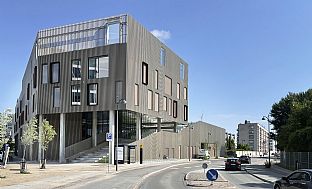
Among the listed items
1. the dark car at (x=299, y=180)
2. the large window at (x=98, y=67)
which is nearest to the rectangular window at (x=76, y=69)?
the large window at (x=98, y=67)

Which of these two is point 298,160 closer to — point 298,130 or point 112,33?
point 298,130

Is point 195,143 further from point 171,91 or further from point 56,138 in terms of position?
point 56,138

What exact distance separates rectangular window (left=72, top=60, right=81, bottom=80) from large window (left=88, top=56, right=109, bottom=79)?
6.51ft

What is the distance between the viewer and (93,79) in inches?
2453

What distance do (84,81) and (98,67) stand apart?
3021 millimetres

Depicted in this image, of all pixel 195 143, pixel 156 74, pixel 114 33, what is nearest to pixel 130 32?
pixel 114 33

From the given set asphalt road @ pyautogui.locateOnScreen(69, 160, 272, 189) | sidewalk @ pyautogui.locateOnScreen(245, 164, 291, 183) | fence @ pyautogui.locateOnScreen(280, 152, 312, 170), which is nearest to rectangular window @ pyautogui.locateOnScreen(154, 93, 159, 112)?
fence @ pyautogui.locateOnScreen(280, 152, 312, 170)

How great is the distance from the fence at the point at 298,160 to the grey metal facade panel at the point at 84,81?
23661mm

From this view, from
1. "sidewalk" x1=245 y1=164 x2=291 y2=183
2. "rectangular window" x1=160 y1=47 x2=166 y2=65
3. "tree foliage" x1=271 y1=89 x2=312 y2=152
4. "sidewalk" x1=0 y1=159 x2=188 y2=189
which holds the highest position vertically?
"rectangular window" x1=160 y1=47 x2=166 y2=65

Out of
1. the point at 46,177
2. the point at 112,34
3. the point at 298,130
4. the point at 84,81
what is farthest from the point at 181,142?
the point at 46,177

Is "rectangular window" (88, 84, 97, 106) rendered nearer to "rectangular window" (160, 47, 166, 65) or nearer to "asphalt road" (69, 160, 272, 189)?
"rectangular window" (160, 47, 166, 65)

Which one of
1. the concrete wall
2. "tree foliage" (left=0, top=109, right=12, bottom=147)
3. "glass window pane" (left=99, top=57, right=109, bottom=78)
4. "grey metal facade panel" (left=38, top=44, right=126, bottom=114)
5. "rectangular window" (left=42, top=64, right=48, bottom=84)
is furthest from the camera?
the concrete wall

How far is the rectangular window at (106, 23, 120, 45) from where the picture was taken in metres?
62.0

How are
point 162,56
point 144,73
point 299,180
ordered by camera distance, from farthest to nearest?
point 162,56 → point 144,73 → point 299,180
